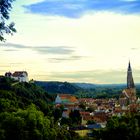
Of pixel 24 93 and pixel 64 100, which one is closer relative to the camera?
pixel 24 93

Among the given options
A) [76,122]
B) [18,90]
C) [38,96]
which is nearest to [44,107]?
[76,122]

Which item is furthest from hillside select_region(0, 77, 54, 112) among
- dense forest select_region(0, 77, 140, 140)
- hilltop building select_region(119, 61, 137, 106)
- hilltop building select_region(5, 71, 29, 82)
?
hilltop building select_region(119, 61, 137, 106)

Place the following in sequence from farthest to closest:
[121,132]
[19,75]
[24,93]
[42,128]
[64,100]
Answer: [19,75] → [64,100] → [24,93] → [42,128] → [121,132]

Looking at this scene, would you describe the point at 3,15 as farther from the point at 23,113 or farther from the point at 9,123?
the point at 23,113

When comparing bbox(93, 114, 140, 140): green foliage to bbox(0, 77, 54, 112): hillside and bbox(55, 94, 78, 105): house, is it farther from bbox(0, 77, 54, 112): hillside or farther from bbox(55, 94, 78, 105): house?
bbox(55, 94, 78, 105): house

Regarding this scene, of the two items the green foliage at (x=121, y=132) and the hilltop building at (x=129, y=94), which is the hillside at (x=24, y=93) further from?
the green foliage at (x=121, y=132)

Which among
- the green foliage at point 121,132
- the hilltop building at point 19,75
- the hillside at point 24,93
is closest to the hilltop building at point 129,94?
the hilltop building at point 19,75

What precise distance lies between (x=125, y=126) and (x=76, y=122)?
199 feet

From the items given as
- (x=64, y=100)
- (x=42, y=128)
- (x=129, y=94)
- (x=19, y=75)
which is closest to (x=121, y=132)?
(x=42, y=128)

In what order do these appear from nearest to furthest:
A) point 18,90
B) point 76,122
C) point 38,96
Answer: point 76,122, point 18,90, point 38,96

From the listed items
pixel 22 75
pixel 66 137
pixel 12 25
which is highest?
pixel 22 75

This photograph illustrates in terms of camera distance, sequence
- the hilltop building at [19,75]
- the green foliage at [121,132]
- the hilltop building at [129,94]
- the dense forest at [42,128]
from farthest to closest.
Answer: the hilltop building at [19,75] < the hilltop building at [129,94] < the dense forest at [42,128] < the green foliage at [121,132]

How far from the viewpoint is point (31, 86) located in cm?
12725

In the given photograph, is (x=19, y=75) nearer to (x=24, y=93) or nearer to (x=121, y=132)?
(x=24, y=93)
